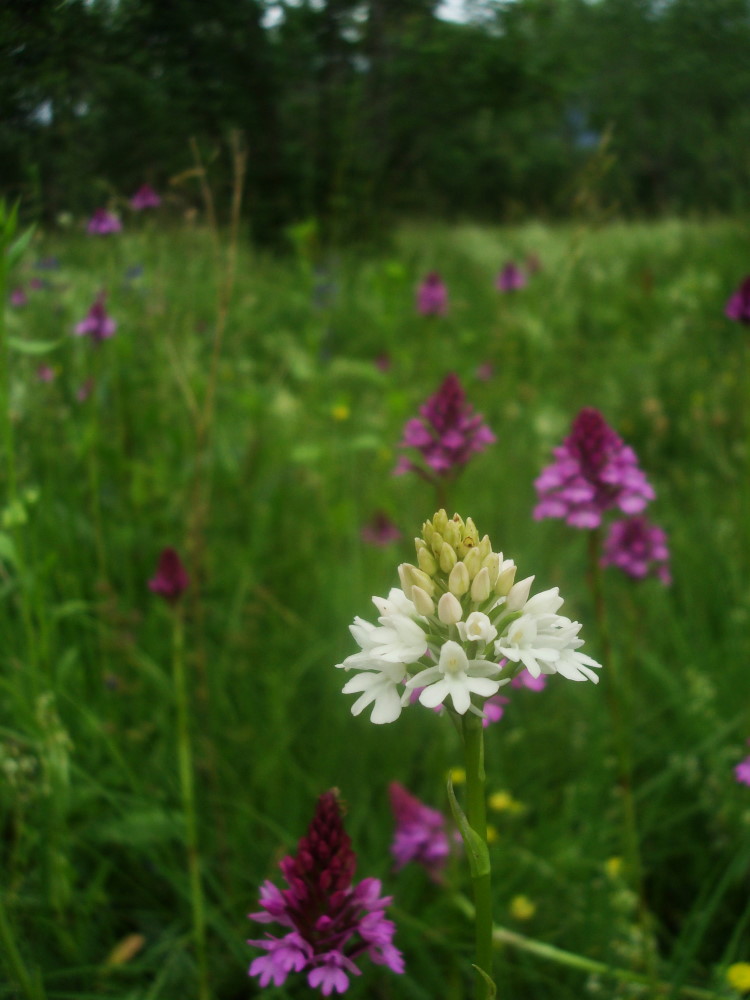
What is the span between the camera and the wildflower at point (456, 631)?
0.72m

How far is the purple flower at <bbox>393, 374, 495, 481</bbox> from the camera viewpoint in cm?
169

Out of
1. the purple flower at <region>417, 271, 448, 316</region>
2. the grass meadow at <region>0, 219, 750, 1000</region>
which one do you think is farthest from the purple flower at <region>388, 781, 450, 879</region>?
the purple flower at <region>417, 271, 448, 316</region>

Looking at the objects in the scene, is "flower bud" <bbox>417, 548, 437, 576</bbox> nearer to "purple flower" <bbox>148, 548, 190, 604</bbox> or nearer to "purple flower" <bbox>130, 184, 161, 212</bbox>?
"purple flower" <bbox>148, 548, 190, 604</bbox>

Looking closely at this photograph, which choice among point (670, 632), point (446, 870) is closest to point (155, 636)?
point (446, 870)

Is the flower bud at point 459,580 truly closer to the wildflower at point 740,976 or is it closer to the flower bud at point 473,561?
the flower bud at point 473,561

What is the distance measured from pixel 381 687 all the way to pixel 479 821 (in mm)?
152

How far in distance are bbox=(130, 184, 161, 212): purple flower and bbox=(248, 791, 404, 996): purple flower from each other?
5.82 ft

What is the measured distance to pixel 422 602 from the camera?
0.74m

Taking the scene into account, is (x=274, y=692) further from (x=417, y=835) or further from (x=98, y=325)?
(x=98, y=325)

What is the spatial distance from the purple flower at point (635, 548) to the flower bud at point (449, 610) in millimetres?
1304

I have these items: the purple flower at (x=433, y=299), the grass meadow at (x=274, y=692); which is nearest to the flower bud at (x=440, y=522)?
the grass meadow at (x=274, y=692)

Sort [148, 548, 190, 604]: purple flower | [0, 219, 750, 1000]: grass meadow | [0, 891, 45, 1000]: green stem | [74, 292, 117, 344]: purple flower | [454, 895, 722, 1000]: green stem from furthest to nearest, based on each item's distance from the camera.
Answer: [74, 292, 117, 344]: purple flower, [148, 548, 190, 604]: purple flower, [0, 219, 750, 1000]: grass meadow, [454, 895, 722, 1000]: green stem, [0, 891, 45, 1000]: green stem

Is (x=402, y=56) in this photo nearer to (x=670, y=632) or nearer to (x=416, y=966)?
(x=670, y=632)

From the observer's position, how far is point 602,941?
1580 millimetres
